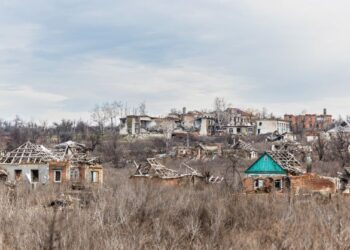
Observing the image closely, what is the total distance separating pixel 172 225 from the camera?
13.1 meters

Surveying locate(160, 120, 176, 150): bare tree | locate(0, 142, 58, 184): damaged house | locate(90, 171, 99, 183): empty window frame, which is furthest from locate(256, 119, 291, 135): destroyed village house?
locate(0, 142, 58, 184): damaged house

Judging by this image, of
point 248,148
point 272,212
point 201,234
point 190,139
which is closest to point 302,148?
point 248,148

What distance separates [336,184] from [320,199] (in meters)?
6.00

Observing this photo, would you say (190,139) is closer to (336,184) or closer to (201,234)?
(336,184)

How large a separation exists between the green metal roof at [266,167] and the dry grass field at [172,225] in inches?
426

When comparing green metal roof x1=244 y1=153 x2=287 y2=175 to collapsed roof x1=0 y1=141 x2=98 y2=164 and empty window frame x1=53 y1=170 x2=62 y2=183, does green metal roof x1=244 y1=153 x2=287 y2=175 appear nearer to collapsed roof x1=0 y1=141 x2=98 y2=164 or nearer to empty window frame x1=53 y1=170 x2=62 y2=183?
collapsed roof x1=0 y1=141 x2=98 y2=164

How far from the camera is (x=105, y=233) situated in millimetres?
11203

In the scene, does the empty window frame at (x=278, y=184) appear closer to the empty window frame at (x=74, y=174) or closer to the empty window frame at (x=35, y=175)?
the empty window frame at (x=74, y=174)

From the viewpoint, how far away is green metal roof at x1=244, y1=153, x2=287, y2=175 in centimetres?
2952

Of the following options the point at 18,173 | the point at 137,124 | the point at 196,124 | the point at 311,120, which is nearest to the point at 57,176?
the point at 18,173

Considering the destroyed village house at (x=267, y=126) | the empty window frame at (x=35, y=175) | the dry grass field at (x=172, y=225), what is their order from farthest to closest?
the destroyed village house at (x=267, y=126) → the empty window frame at (x=35, y=175) → the dry grass field at (x=172, y=225)

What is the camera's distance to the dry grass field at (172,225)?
408 inches

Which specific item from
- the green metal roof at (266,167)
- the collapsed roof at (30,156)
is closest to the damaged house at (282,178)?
the green metal roof at (266,167)

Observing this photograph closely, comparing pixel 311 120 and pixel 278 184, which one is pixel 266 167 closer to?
pixel 278 184
